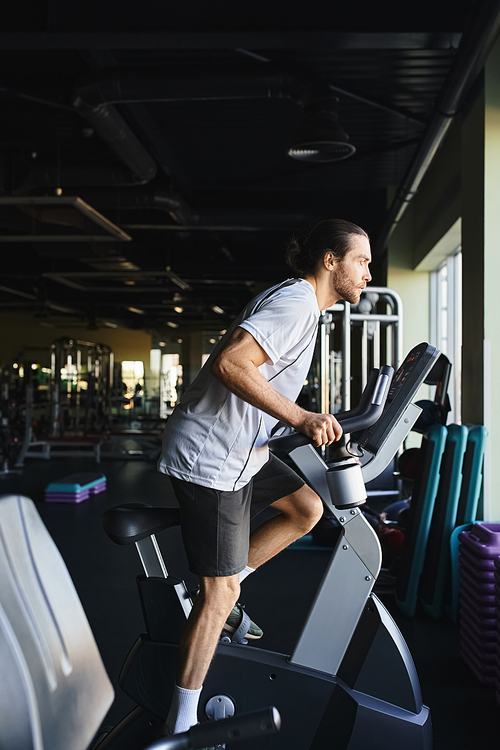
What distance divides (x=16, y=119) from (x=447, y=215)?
11.6ft

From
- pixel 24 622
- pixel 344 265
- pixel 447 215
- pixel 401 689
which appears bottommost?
pixel 401 689

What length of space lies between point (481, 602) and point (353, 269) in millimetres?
1362

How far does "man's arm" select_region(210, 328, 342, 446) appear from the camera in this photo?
157 cm

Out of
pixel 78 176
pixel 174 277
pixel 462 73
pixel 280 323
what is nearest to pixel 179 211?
pixel 78 176

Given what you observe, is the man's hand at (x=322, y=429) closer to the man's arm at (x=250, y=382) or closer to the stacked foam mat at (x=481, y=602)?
the man's arm at (x=250, y=382)

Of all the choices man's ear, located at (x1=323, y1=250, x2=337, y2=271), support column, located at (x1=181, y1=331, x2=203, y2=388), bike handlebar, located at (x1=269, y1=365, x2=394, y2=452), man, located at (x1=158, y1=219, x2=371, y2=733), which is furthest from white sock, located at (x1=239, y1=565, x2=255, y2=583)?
support column, located at (x1=181, y1=331, x2=203, y2=388)

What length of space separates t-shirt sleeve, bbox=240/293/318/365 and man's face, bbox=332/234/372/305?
0.67 ft

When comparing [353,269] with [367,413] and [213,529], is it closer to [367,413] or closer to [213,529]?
[367,413]

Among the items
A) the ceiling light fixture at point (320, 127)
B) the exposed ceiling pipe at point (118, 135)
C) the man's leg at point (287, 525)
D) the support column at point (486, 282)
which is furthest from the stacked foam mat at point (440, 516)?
the exposed ceiling pipe at point (118, 135)

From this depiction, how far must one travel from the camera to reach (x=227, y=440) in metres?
1.66

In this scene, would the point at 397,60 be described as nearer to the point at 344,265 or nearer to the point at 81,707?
the point at 344,265

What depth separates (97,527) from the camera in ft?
15.6

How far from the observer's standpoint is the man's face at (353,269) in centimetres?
181

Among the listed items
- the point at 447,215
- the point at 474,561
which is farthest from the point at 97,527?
the point at 447,215
